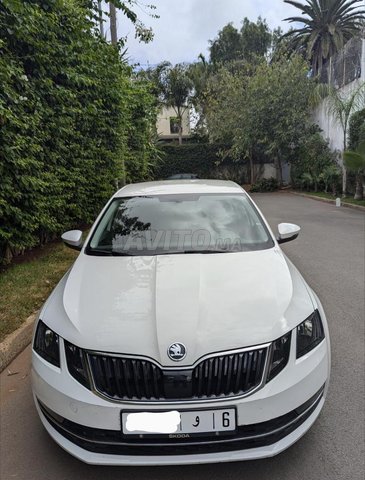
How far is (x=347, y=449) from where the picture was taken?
2365 mm

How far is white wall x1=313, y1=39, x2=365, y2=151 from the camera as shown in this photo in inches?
686

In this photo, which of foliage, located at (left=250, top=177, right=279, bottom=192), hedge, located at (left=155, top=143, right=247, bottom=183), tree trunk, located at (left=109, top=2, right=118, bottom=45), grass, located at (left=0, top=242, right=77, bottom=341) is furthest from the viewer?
hedge, located at (left=155, top=143, right=247, bottom=183)

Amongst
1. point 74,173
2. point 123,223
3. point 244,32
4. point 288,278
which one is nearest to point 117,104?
point 74,173

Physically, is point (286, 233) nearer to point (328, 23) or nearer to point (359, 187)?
point (359, 187)

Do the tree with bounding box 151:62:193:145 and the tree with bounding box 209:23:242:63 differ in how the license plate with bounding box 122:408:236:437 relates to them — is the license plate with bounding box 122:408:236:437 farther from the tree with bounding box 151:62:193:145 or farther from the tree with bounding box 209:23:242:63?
the tree with bounding box 209:23:242:63

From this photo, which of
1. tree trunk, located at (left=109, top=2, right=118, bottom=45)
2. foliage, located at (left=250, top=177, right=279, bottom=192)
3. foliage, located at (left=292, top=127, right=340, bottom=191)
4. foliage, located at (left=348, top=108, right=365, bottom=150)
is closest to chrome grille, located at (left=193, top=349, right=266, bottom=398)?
tree trunk, located at (left=109, top=2, right=118, bottom=45)

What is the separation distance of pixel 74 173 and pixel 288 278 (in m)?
5.42

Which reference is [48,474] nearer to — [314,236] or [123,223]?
[123,223]

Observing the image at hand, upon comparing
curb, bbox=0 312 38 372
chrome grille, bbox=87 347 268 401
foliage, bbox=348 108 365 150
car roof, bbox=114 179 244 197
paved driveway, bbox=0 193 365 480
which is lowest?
paved driveway, bbox=0 193 365 480

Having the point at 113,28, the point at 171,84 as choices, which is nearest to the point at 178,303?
the point at 113,28

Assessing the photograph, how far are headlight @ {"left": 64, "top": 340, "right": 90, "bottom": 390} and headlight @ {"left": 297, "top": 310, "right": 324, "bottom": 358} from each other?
111 cm

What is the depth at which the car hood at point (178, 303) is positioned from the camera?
6.82 feet

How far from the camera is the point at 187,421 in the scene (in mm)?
1954

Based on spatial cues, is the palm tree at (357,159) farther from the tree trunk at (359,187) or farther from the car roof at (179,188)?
the car roof at (179,188)
